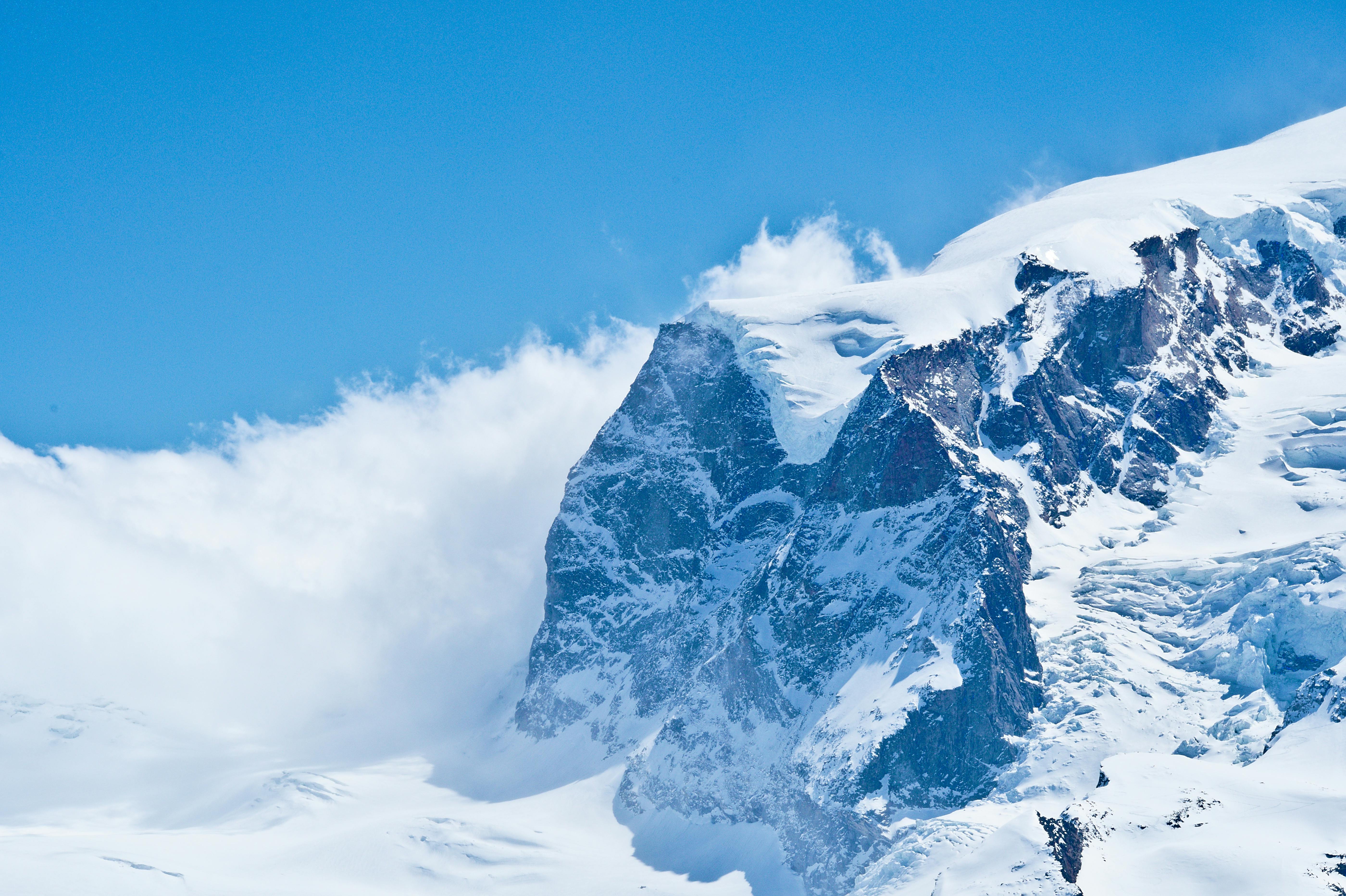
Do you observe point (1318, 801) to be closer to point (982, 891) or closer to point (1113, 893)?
point (1113, 893)

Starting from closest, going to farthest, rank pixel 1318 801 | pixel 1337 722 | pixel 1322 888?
pixel 1322 888, pixel 1318 801, pixel 1337 722

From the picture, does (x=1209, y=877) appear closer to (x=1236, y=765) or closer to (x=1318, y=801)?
(x=1318, y=801)

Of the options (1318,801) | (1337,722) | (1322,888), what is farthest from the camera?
(1337,722)

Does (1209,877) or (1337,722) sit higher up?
(1337,722)

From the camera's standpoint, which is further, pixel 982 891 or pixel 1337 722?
pixel 1337 722

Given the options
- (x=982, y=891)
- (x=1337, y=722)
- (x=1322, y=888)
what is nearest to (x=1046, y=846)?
(x=982, y=891)

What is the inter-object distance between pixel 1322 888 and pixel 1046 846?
29052mm

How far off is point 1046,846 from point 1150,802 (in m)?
16.0

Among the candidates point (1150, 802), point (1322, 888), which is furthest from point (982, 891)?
point (1322, 888)

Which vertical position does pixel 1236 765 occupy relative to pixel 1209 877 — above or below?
above

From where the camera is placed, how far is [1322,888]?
15562cm

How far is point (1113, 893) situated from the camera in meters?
164

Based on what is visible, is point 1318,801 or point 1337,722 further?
point 1337,722

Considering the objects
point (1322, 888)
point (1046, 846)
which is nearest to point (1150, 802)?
point (1046, 846)
